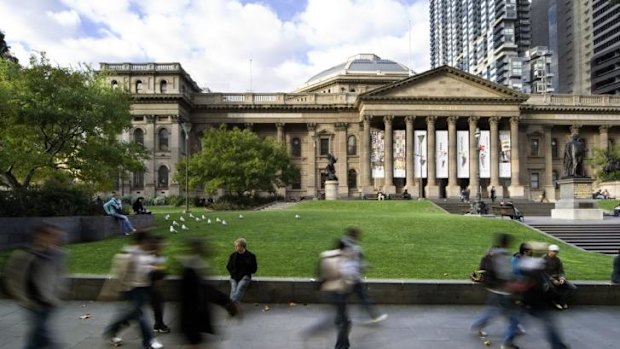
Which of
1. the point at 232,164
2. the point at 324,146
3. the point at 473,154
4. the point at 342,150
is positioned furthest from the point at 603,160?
the point at 232,164

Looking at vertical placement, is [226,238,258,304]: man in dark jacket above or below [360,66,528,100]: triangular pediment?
below

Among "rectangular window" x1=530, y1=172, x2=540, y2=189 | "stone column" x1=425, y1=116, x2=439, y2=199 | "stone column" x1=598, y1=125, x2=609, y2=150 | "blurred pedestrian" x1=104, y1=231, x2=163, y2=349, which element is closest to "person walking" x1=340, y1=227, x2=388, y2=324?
"blurred pedestrian" x1=104, y1=231, x2=163, y2=349

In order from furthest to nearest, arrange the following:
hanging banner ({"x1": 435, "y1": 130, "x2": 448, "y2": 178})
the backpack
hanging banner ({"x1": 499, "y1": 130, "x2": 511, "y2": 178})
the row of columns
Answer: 1. hanging banner ({"x1": 499, "y1": 130, "x2": 511, "y2": 178})
2. hanging banner ({"x1": 435, "y1": 130, "x2": 448, "y2": 178})
3. the row of columns
4. the backpack

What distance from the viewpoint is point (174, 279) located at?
1103 cm

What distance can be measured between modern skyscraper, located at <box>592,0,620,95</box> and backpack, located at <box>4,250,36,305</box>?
132m

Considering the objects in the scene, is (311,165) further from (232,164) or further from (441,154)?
(232,164)

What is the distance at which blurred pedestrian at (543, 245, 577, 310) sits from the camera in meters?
10.3

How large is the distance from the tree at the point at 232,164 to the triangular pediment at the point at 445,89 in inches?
728

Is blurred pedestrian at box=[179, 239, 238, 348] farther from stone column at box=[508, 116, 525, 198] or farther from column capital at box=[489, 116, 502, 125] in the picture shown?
column capital at box=[489, 116, 502, 125]

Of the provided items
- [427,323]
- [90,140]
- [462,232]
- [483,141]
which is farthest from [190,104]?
[427,323]

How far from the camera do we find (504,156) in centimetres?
6781

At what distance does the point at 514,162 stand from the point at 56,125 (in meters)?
57.3

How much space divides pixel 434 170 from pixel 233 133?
87.7ft

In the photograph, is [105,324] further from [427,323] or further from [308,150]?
[308,150]
